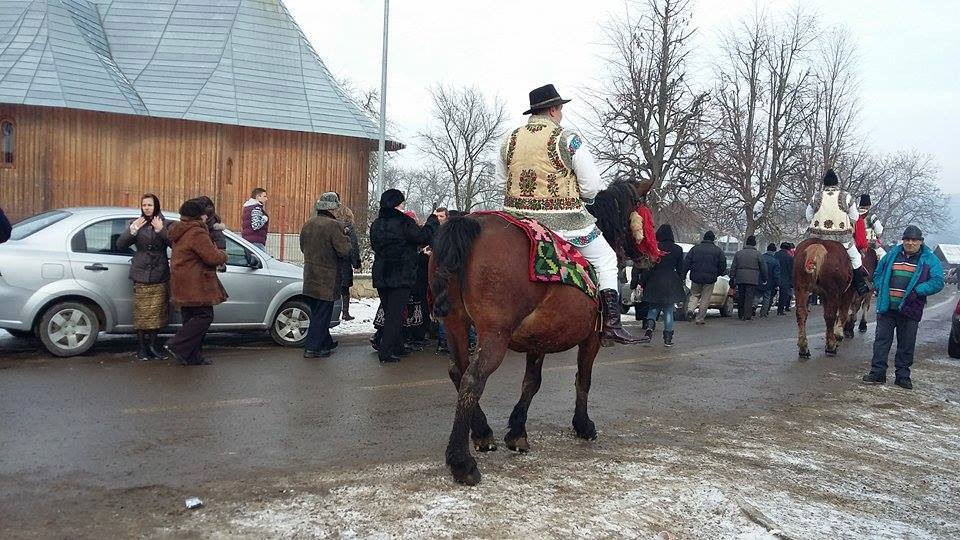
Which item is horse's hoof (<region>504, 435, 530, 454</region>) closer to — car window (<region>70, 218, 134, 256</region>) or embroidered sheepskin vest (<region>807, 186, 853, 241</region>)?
car window (<region>70, 218, 134, 256</region>)

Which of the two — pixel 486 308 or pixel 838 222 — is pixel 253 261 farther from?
pixel 838 222

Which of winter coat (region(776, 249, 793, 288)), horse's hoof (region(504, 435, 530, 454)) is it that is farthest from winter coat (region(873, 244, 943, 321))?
winter coat (region(776, 249, 793, 288))

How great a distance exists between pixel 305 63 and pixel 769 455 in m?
29.8

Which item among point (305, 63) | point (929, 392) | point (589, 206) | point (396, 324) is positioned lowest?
point (929, 392)

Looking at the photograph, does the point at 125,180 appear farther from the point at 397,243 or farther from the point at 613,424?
the point at 613,424

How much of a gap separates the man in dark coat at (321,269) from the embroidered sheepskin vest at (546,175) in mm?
4729

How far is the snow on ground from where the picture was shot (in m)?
4.30

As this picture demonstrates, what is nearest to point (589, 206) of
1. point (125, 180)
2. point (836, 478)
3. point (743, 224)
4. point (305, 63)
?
point (836, 478)

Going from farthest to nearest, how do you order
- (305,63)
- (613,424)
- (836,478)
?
(305,63)
(613,424)
(836,478)

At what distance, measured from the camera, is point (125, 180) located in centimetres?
2839

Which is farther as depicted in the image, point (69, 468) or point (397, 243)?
point (397, 243)

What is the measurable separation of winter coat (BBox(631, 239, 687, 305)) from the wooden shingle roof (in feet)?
62.4

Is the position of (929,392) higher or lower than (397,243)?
lower

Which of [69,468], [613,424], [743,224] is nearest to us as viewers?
[69,468]
